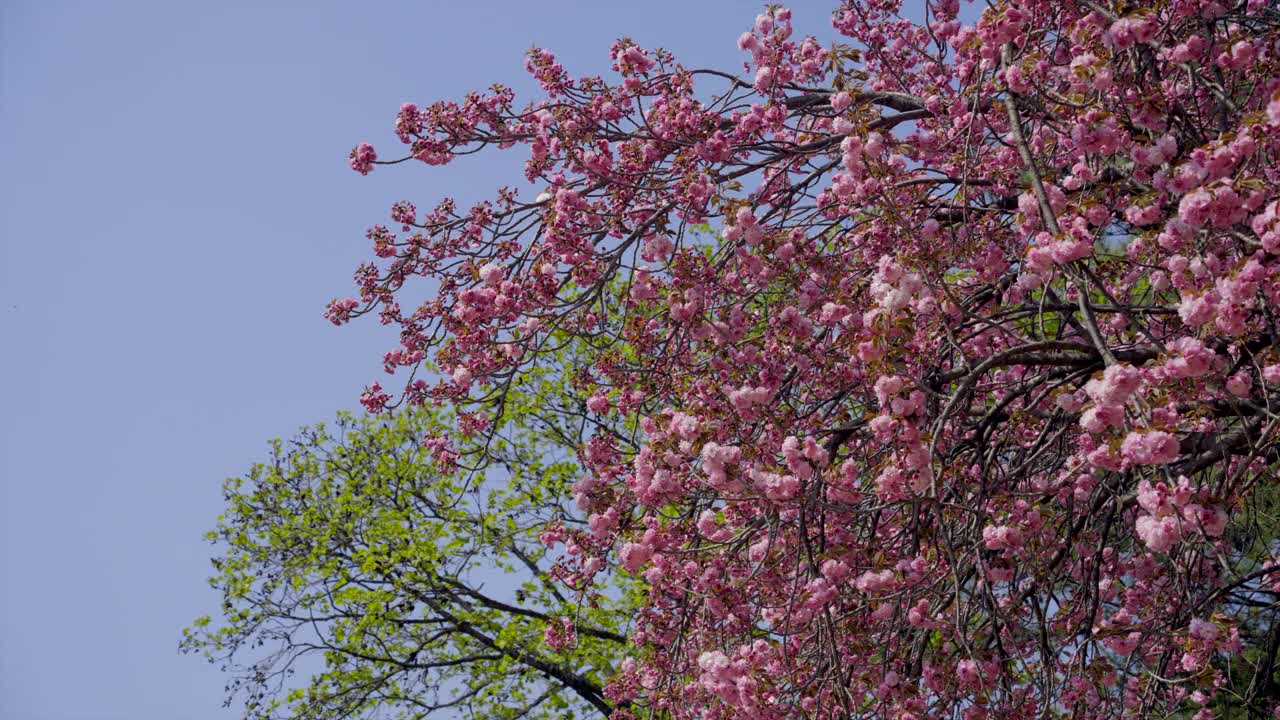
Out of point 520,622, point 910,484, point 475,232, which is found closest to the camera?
point 910,484

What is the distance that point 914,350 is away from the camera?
396 cm

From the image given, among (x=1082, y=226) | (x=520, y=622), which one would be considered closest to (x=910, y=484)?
(x=1082, y=226)

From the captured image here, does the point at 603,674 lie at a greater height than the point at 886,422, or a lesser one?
greater

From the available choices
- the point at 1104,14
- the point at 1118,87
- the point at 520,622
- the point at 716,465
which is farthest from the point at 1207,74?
the point at 520,622

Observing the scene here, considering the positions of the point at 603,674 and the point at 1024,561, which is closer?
the point at 1024,561

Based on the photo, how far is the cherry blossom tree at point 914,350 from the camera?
3.81 m

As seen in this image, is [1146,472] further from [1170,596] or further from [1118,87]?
[1118,87]

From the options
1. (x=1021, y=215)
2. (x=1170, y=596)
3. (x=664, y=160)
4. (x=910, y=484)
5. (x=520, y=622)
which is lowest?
(x=910, y=484)

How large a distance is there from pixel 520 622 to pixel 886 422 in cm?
851

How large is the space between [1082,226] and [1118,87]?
1366 millimetres

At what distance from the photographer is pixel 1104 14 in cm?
402

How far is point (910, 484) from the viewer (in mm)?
3939

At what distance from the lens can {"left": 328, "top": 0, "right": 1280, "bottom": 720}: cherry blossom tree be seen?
381 cm

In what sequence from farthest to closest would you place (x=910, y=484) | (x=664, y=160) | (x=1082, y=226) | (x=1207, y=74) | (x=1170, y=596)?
(x=664, y=160)
(x=1170, y=596)
(x=1207, y=74)
(x=910, y=484)
(x=1082, y=226)
